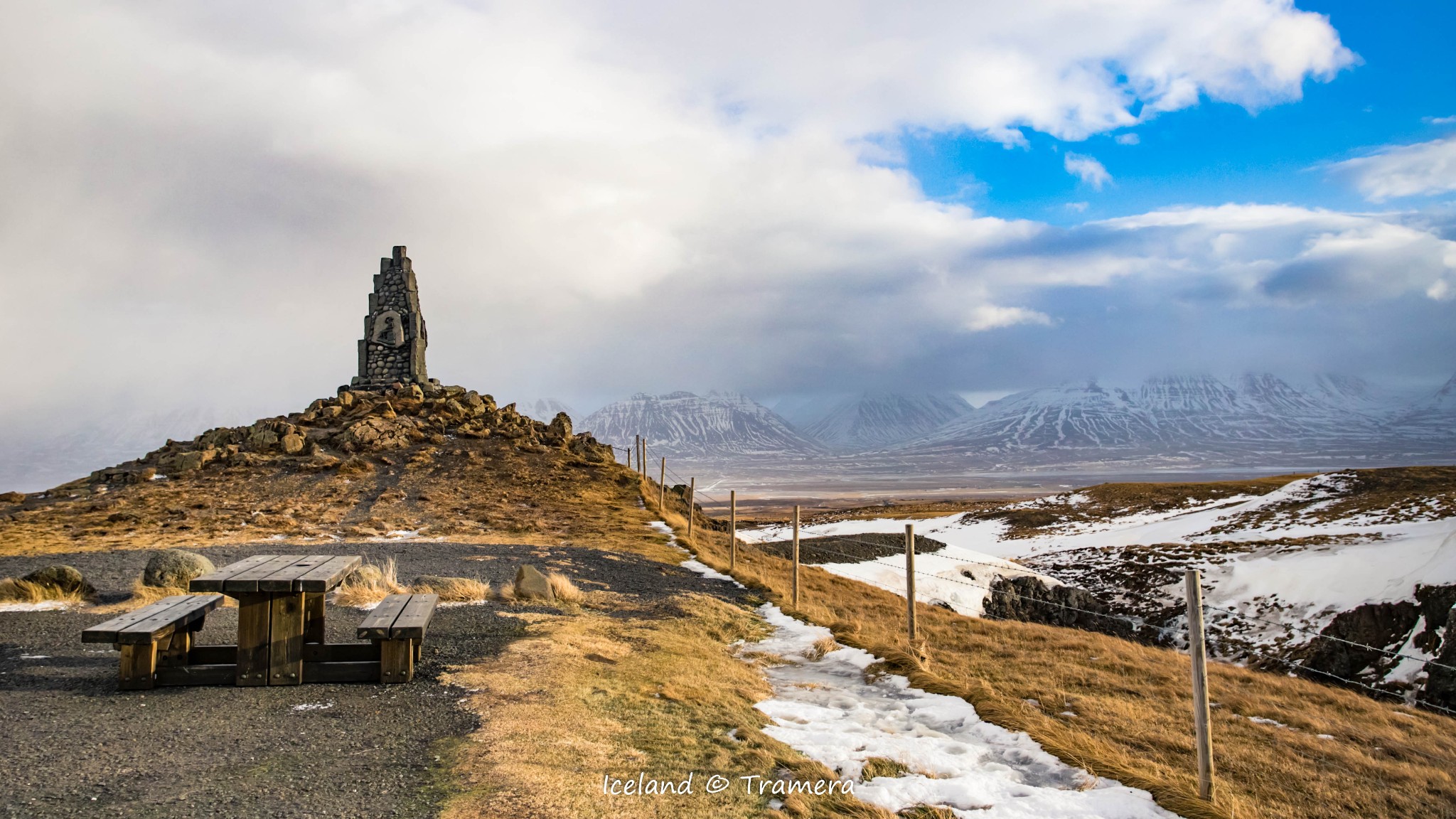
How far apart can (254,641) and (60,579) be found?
5164 mm

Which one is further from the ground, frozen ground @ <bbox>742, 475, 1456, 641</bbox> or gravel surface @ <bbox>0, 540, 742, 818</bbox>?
gravel surface @ <bbox>0, 540, 742, 818</bbox>

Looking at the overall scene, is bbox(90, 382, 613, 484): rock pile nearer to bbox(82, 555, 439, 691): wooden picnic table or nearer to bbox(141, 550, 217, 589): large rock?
bbox(141, 550, 217, 589): large rock

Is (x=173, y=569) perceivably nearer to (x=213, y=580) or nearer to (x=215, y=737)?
(x=213, y=580)

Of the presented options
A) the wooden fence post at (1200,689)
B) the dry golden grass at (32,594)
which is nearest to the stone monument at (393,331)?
the dry golden grass at (32,594)

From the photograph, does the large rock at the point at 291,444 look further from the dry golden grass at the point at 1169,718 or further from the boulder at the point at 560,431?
the dry golden grass at the point at 1169,718

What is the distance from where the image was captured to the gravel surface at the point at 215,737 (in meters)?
3.68

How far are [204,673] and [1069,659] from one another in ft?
34.2

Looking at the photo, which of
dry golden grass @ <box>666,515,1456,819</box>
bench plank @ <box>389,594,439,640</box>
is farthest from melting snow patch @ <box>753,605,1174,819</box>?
bench plank @ <box>389,594,439,640</box>

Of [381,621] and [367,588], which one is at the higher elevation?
[381,621]

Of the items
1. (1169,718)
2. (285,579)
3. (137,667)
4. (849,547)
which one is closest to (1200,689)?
(1169,718)

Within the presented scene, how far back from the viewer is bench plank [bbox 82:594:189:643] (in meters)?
4.86

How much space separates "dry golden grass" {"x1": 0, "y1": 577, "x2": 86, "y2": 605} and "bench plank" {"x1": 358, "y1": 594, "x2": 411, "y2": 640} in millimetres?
4717

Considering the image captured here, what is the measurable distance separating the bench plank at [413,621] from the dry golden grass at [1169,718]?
14.3 ft

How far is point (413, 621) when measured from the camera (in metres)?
5.63
